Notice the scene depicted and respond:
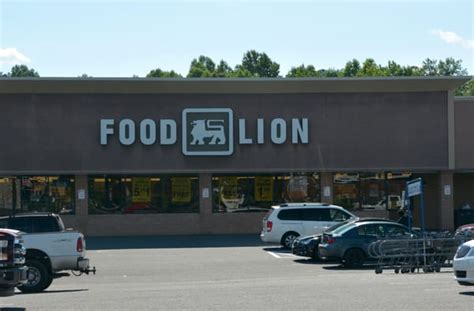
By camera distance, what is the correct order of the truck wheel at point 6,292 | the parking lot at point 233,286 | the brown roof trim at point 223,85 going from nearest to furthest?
the truck wheel at point 6,292 < the parking lot at point 233,286 < the brown roof trim at point 223,85

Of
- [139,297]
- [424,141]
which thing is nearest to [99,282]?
[139,297]

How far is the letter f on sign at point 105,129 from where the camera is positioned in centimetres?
3912

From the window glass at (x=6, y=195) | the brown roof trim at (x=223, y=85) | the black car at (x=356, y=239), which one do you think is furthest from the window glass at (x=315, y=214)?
the window glass at (x=6, y=195)

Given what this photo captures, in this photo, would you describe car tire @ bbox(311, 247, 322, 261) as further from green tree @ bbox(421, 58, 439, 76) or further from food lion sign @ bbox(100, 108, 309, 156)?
green tree @ bbox(421, 58, 439, 76)

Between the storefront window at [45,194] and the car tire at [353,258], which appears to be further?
the storefront window at [45,194]

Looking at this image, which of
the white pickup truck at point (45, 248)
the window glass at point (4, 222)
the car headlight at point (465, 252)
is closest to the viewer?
the car headlight at point (465, 252)

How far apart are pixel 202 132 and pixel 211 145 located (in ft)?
2.45

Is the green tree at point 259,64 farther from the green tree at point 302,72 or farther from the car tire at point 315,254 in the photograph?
the car tire at point 315,254

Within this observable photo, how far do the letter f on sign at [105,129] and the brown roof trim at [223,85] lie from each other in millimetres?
1352

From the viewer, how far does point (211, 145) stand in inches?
1561

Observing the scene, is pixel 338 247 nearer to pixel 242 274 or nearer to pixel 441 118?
Answer: pixel 242 274

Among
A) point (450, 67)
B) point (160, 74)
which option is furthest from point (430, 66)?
point (160, 74)

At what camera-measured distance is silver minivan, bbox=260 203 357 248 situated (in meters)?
32.7

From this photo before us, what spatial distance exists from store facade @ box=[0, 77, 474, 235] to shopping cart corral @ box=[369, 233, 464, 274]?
628 inches
